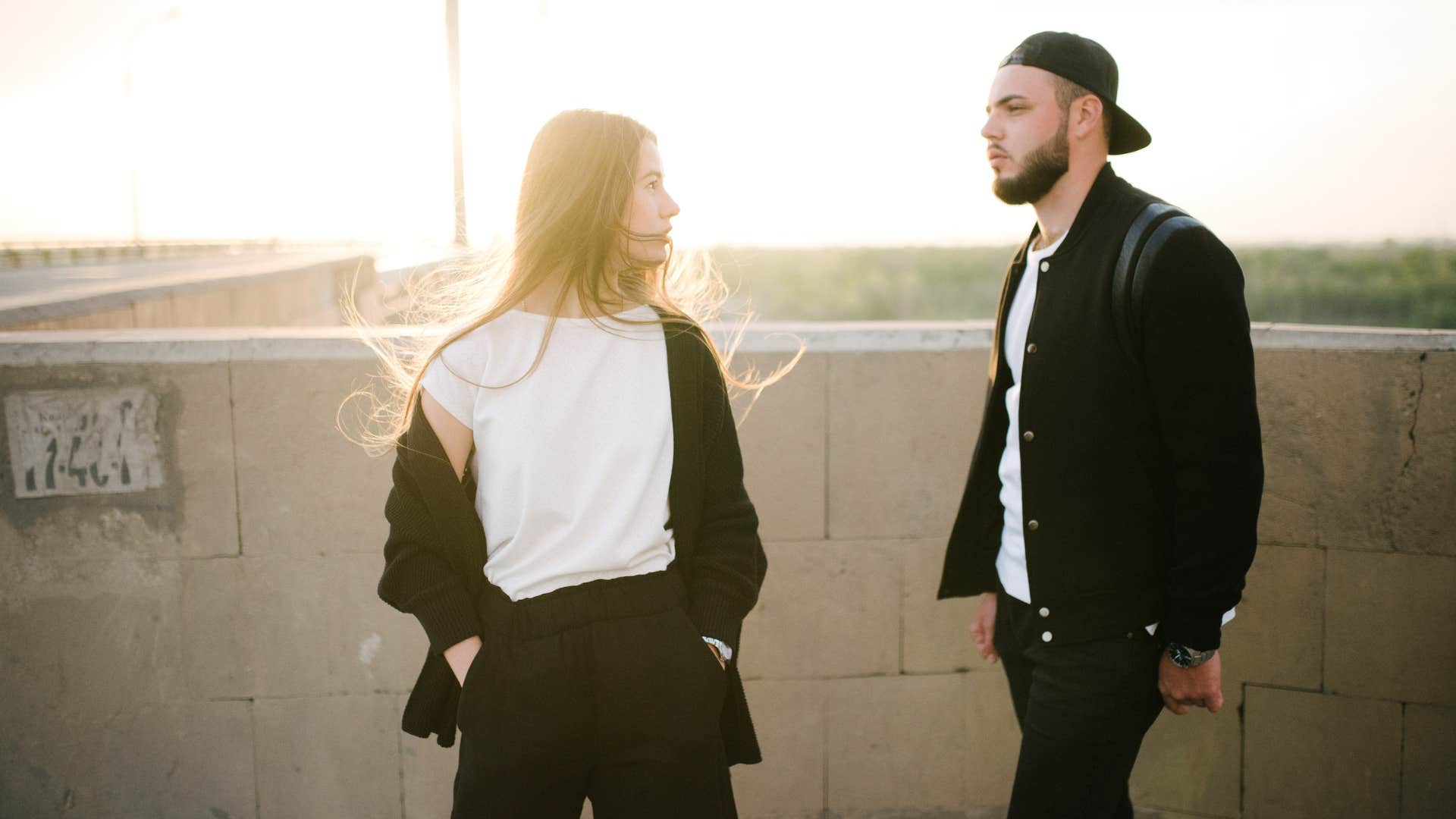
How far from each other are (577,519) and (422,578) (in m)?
0.34

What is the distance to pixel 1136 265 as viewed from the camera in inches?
89.1

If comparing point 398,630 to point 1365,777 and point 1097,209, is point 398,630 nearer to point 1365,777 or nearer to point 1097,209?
point 1097,209

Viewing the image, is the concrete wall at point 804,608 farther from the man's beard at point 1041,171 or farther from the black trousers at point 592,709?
the black trousers at point 592,709

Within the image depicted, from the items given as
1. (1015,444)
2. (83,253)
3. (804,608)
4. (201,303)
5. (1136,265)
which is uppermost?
(83,253)

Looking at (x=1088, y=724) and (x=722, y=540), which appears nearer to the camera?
(x=722, y=540)

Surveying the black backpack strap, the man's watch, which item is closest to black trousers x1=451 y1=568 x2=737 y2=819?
the man's watch

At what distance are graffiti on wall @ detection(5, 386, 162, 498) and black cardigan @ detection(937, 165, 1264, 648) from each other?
2.48 metres

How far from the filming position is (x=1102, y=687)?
2350 mm

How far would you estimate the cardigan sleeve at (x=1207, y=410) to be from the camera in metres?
2.17

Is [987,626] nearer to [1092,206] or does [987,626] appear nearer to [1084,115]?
[1092,206]

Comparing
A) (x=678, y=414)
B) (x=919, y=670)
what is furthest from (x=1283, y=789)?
(x=678, y=414)

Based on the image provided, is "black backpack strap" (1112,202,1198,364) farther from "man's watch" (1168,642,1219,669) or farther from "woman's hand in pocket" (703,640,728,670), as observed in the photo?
"woman's hand in pocket" (703,640,728,670)

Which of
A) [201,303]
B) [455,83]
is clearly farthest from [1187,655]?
[201,303]

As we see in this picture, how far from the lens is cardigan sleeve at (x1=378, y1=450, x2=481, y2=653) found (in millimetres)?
2064
